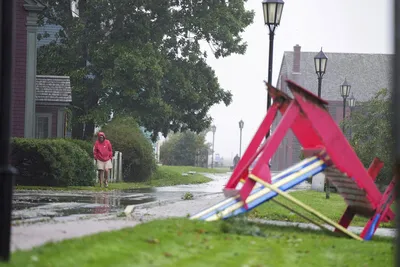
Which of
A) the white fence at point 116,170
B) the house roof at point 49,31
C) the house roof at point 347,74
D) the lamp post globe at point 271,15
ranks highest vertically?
the house roof at point 347,74

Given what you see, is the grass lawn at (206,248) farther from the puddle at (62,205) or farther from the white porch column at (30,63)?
the white porch column at (30,63)

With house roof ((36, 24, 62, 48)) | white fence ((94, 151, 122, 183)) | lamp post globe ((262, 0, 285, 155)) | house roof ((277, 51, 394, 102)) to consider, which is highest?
house roof ((277, 51, 394, 102))

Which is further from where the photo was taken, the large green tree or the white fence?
the large green tree

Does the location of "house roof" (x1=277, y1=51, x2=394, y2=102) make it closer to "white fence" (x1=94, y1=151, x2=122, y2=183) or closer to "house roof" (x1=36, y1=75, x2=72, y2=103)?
"house roof" (x1=36, y1=75, x2=72, y2=103)

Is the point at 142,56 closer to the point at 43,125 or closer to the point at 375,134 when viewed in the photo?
the point at 43,125

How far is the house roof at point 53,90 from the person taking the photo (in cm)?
3847

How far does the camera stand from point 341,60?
101125 millimetres

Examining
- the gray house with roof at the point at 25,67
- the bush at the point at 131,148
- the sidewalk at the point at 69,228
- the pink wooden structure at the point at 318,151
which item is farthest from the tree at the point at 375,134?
the pink wooden structure at the point at 318,151

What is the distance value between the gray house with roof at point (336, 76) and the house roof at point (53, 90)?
5815 centimetres

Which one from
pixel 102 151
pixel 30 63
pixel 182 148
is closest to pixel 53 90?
pixel 30 63

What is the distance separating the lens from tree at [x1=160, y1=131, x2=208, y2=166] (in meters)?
87.2

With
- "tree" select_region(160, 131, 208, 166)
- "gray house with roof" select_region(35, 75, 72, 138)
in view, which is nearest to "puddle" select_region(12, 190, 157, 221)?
"gray house with roof" select_region(35, 75, 72, 138)

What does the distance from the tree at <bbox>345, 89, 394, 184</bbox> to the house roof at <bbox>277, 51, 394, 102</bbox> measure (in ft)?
155

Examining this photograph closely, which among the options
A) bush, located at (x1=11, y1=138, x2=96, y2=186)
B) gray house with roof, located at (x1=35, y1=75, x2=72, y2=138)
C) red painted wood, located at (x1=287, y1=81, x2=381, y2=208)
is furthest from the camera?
gray house with roof, located at (x1=35, y1=75, x2=72, y2=138)
